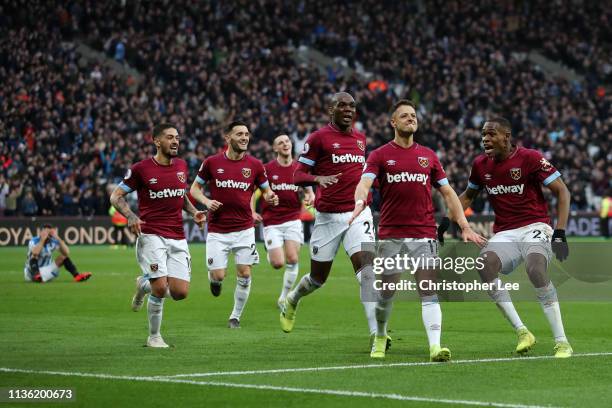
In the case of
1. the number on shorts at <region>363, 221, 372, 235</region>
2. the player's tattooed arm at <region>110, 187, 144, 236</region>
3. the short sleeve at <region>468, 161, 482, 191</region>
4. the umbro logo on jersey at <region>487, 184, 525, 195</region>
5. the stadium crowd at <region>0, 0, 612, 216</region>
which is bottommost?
the number on shorts at <region>363, 221, 372, 235</region>

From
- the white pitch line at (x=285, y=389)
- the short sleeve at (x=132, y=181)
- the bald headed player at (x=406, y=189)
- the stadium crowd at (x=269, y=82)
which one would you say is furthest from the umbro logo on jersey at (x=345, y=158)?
the stadium crowd at (x=269, y=82)

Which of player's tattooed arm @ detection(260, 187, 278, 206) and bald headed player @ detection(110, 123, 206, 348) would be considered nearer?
bald headed player @ detection(110, 123, 206, 348)

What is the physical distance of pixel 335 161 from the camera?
14.1 metres

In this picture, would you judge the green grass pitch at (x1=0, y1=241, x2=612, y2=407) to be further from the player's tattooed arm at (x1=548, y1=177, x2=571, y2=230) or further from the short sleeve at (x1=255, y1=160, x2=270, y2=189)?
the short sleeve at (x1=255, y1=160, x2=270, y2=189)

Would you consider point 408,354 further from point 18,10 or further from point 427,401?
point 18,10

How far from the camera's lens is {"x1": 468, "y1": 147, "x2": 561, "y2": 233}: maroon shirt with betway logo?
42.5 feet

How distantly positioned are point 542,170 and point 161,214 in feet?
15.2

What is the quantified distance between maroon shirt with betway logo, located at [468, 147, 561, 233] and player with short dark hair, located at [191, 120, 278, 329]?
4.31 meters

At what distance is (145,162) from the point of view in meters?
14.2


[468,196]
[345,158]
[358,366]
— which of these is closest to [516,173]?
[468,196]

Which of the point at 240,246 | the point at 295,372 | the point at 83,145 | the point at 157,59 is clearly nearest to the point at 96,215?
the point at 83,145

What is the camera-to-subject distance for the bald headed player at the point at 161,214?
14.1 m

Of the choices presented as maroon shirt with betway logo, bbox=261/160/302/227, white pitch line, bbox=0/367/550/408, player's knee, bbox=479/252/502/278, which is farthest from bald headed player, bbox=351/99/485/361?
maroon shirt with betway logo, bbox=261/160/302/227

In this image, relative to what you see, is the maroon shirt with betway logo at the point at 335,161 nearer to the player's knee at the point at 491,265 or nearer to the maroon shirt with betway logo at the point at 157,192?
the maroon shirt with betway logo at the point at 157,192
